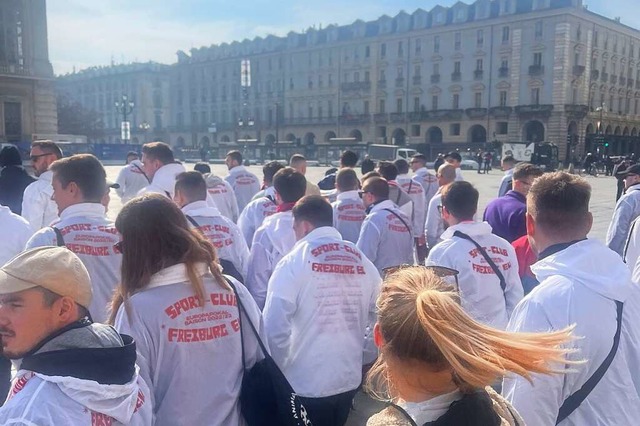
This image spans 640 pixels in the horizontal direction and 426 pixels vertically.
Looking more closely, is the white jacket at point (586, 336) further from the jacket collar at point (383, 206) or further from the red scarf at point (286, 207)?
the jacket collar at point (383, 206)

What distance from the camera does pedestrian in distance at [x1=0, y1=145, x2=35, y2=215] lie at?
6438 mm

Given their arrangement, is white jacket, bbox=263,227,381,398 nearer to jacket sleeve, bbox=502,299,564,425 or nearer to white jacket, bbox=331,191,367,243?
jacket sleeve, bbox=502,299,564,425

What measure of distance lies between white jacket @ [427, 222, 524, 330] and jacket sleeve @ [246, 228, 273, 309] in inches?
58.0

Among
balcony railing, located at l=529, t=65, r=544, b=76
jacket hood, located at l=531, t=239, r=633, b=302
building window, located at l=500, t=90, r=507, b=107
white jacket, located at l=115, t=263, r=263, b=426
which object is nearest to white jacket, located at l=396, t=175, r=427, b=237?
jacket hood, located at l=531, t=239, r=633, b=302

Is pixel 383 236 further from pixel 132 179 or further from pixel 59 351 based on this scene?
pixel 132 179

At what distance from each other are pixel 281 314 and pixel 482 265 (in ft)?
4.89

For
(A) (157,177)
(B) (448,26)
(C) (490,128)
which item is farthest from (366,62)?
(A) (157,177)

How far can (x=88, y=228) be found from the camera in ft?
11.2

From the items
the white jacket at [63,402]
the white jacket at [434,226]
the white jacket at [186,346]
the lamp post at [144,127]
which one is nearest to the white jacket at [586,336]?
the white jacket at [186,346]

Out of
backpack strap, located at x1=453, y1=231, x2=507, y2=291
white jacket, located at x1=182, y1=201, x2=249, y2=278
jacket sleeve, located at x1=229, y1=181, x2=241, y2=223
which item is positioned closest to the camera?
backpack strap, located at x1=453, y1=231, x2=507, y2=291

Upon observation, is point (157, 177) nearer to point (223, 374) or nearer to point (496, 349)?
point (223, 374)

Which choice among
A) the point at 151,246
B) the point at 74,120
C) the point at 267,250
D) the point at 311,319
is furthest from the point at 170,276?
the point at 74,120

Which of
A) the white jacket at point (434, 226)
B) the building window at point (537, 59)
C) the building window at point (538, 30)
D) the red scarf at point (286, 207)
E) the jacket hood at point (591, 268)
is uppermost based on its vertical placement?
the building window at point (538, 30)

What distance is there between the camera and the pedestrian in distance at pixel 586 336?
218 cm
